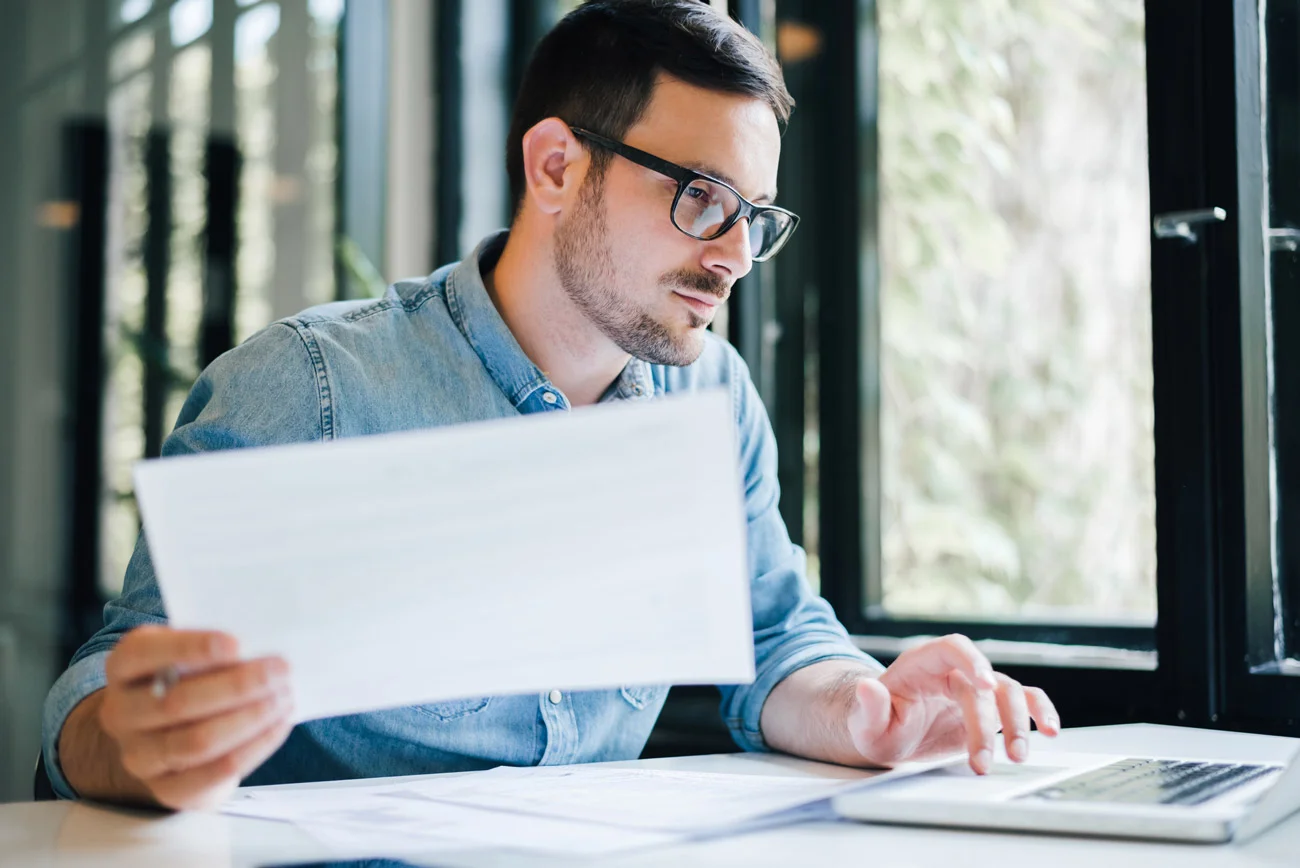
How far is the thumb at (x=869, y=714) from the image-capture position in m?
0.97

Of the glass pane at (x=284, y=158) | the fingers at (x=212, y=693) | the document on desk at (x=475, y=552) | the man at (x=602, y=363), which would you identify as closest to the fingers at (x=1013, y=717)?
the man at (x=602, y=363)

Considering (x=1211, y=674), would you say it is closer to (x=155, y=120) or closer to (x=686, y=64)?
(x=686, y=64)

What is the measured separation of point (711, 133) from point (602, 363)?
28 centimetres

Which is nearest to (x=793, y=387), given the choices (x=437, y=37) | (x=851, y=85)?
(x=851, y=85)

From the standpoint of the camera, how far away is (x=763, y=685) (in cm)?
122

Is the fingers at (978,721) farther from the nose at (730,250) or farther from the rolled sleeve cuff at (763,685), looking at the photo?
the nose at (730,250)

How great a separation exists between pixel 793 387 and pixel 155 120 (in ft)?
4.57

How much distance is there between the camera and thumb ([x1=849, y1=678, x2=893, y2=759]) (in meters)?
0.97

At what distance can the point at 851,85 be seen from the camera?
75.9 inches

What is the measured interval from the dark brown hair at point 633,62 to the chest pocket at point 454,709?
591 millimetres

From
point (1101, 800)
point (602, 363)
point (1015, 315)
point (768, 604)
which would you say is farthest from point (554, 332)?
point (1015, 315)

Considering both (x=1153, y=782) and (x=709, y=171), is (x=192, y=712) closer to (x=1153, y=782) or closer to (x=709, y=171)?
(x=1153, y=782)

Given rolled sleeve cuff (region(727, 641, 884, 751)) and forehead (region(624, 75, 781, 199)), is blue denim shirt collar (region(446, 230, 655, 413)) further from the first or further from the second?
rolled sleeve cuff (region(727, 641, 884, 751))

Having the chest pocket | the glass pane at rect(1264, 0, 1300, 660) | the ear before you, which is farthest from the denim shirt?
the glass pane at rect(1264, 0, 1300, 660)
